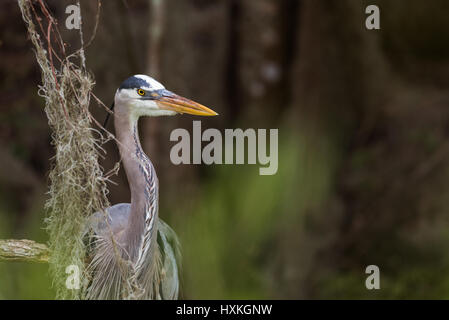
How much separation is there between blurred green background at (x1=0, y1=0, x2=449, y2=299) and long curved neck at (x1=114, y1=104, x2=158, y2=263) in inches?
49.3

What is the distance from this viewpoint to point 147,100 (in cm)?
150

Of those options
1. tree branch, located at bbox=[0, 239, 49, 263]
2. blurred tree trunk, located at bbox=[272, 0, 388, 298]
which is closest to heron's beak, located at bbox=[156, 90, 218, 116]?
tree branch, located at bbox=[0, 239, 49, 263]

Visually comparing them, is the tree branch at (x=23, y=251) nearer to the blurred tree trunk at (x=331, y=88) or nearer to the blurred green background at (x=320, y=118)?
the blurred green background at (x=320, y=118)

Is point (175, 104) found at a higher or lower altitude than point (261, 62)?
lower

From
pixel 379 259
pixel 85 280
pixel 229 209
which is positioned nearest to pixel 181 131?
pixel 229 209

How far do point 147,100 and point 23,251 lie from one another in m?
0.49

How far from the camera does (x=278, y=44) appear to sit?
3.63 meters

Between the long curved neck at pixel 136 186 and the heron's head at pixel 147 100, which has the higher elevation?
the heron's head at pixel 147 100

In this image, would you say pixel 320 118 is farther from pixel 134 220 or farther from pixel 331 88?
pixel 134 220

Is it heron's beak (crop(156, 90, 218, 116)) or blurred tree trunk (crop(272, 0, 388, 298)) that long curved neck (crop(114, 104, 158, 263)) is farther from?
blurred tree trunk (crop(272, 0, 388, 298))

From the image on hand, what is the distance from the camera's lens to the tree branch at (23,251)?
163cm

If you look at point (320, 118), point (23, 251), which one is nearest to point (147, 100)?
point (23, 251)

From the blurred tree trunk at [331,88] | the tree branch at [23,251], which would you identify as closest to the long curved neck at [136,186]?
the tree branch at [23,251]

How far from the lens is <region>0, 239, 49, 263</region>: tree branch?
64.3 inches
